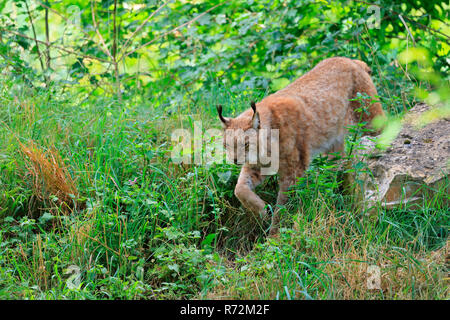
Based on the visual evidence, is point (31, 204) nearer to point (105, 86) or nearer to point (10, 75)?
point (10, 75)

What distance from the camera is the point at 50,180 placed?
3.82 metres

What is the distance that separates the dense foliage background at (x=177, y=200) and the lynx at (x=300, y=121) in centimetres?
19

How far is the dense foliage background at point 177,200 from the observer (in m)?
3.13

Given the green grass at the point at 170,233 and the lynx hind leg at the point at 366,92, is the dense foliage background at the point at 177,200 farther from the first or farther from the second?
the lynx hind leg at the point at 366,92

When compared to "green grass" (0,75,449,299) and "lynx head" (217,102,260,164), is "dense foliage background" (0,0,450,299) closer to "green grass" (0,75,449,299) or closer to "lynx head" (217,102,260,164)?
"green grass" (0,75,449,299)

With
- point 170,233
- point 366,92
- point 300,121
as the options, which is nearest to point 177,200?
point 170,233

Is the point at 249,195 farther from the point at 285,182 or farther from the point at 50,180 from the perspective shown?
the point at 50,180

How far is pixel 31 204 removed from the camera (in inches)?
152

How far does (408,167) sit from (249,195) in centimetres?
127

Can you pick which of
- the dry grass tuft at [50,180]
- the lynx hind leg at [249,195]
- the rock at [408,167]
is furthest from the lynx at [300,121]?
the dry grass tuft at [50,180]

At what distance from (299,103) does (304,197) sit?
104 centimetres

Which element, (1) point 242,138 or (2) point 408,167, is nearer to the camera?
(2) point 408,167

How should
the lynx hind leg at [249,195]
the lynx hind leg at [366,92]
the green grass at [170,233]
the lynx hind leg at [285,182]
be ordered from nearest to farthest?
the green grass at [170,233] < the lynx hind leg at [249,195] < the lynx hind leg at [285,182] < the lynx hind leg at [366,92]

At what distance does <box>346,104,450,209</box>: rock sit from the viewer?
3762 millimetres
